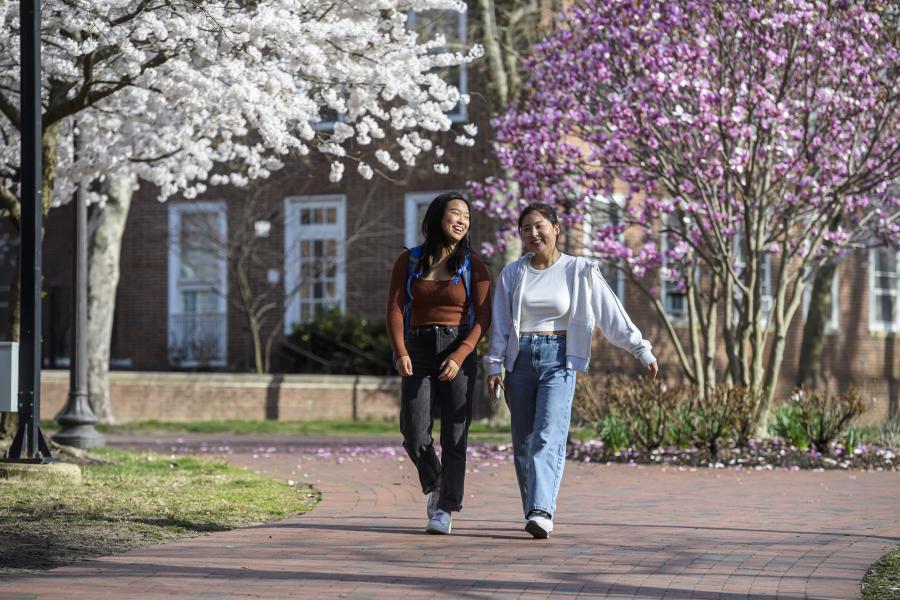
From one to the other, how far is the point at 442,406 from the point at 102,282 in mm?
14399

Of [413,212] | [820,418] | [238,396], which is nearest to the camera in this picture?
[820,418]

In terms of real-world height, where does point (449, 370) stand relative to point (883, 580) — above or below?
above

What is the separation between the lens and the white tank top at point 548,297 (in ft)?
26.9

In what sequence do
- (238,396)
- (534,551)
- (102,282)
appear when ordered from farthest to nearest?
(238,396), (102,282), (534,551)

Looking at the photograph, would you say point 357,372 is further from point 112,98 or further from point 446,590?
point 446,590

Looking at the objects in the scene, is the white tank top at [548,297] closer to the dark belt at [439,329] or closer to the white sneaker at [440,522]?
the dark belt at [439,329]

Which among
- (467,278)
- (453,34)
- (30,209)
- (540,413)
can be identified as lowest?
(540,413)

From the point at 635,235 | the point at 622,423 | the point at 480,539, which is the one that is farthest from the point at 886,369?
the point at 480,539

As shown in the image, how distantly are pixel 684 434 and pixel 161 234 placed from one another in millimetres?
15690

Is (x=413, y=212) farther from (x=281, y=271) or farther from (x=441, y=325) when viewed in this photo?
(x=441, y=325)

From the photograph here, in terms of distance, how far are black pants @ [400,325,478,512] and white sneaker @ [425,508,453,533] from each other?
0.04m

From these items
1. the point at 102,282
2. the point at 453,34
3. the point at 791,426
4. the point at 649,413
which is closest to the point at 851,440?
the point at 791,426

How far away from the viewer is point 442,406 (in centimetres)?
830

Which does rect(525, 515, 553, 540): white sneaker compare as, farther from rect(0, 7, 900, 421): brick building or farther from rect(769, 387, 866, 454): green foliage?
rect(0, 7, 900, 421): brick building
